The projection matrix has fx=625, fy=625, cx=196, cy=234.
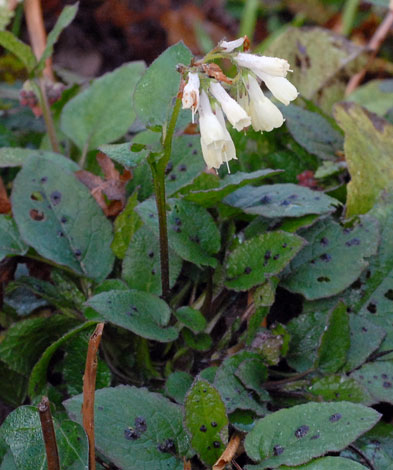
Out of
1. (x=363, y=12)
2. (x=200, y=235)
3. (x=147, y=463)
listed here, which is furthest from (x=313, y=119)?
(x=363, y=12)

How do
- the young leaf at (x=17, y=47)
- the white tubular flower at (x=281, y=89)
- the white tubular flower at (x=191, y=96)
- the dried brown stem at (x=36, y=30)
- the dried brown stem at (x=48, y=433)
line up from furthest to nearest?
1. the dried brown stem at (x=36, y=30)
2. the young leaf at (x=17, y=47)
3. the white tubular flower at (x=281, y=89)
4. the white tubular flower at (x=191, y=96)
5. the dried brown stem at (x=48, y=433)

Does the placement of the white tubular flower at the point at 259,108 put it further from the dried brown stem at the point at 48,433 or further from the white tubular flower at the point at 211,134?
the dried brown stem at the point at 48,433

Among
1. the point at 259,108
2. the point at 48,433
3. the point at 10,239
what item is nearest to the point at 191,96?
the point at 259,108

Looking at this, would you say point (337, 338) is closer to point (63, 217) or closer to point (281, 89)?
point (281, 89)

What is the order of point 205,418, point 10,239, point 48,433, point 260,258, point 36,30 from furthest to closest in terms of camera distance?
1. point 36,30
2. point 10,239
3. point 260,258
4. point 205,418
5. point 48,433

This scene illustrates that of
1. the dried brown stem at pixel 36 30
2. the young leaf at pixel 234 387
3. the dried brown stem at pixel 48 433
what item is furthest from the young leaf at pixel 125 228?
the dried brown stem at pixel 36 30

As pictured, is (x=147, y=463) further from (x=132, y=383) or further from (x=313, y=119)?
(x=313, y=119)
